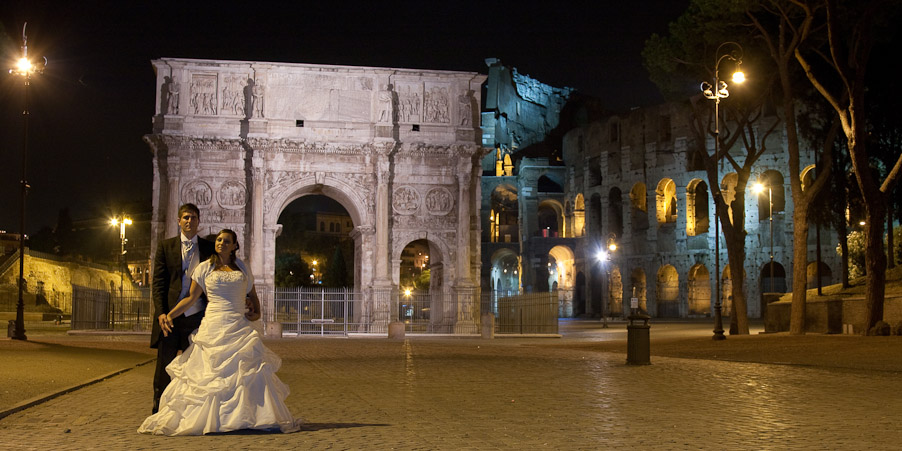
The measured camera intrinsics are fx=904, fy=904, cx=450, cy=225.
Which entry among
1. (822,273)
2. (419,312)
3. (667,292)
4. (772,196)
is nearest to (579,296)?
(667,292)

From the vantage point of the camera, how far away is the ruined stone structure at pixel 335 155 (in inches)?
1312

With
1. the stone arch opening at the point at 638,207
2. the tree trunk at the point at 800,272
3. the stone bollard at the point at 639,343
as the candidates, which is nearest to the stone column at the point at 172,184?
the tree trunk at the point at 800,272

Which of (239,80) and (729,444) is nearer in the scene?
(729,444)

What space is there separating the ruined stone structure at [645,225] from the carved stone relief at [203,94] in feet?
89.2

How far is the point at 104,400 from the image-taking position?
31.9ft

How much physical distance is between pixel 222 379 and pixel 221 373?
47 mm

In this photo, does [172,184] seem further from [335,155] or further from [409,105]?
[409,105]

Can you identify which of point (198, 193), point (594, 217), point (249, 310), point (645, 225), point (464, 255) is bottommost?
point (249, 310)

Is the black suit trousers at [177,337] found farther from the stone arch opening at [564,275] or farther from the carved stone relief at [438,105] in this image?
the stone arch opening at [564,275]

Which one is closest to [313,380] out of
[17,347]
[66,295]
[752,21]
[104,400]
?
[104,400]

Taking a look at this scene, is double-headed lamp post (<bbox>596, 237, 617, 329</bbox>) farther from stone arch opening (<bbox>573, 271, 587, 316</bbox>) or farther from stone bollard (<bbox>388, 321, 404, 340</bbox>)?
stone bollard (<bbox>388, 321, 404, 340</bbox>)

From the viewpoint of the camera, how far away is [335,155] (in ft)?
112

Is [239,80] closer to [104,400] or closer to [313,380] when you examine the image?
[313,380]

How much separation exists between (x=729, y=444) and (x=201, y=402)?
392 centimetres
